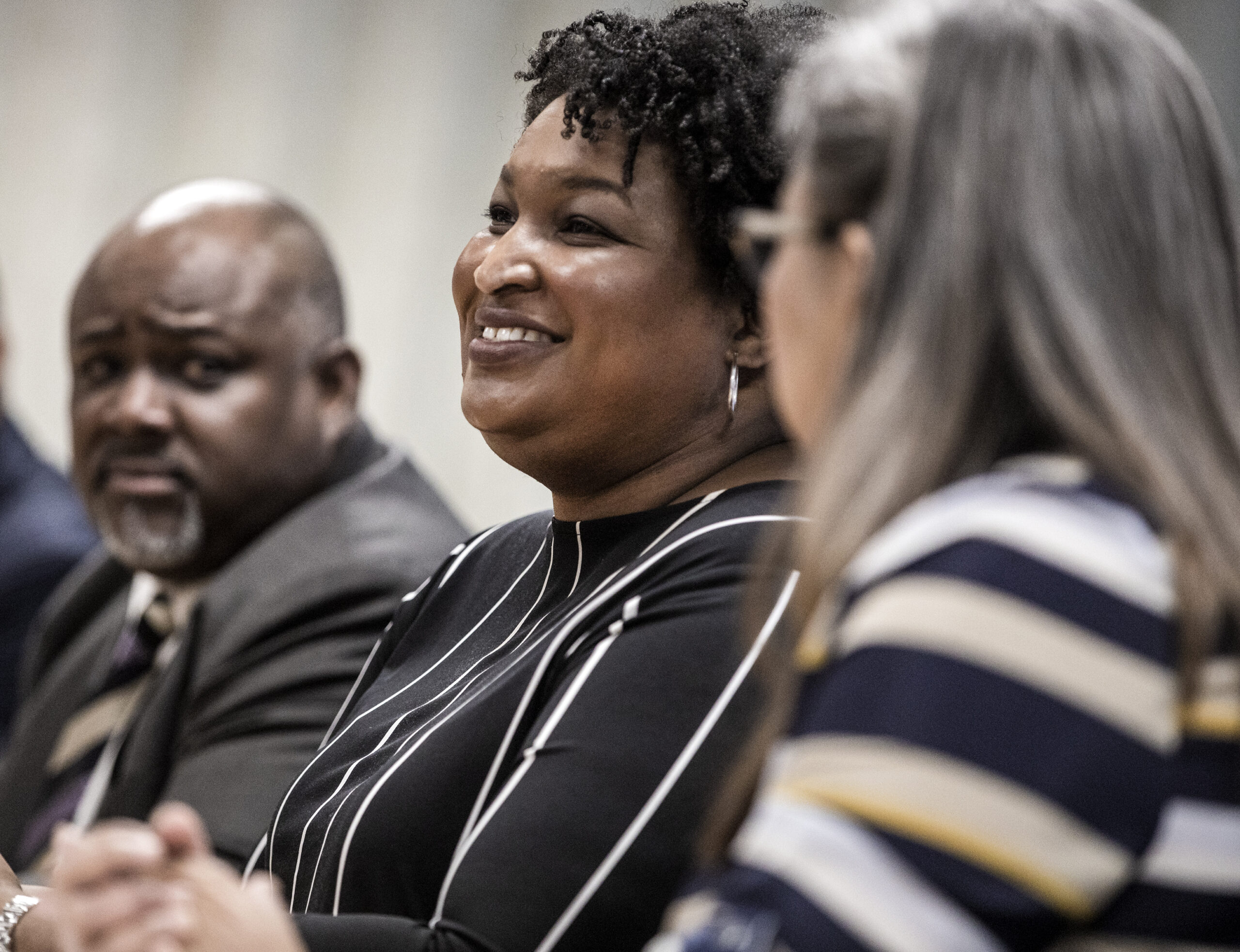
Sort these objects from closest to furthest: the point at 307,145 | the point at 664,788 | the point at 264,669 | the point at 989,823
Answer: the point at 989,823, the point at 664,788, the point at 264,669, the point at 307,145

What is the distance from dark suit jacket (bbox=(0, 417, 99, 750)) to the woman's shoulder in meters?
2.53

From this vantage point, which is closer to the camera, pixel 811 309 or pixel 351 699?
pixel 811 309

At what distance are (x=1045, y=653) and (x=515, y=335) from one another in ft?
2.65

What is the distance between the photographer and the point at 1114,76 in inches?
31.3

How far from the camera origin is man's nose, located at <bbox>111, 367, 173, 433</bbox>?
2.43 metres

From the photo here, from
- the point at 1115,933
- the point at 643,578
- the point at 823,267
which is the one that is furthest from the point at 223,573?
the point at 1115,933

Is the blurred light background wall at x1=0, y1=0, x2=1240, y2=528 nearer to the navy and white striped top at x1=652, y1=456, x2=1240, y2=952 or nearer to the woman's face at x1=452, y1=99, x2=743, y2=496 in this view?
the woman's face at x1=452, y1=99, x2=743, y2=496

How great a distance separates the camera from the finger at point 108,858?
2.60ft

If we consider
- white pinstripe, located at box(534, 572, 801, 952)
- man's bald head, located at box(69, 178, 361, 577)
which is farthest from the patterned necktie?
white pinstripe, located at box(534, 572, 801, 952)

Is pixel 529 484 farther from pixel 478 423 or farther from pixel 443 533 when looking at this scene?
pixel 478 423

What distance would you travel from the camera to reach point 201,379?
8.02ft

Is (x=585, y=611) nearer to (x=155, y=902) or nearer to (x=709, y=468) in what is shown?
(x=709, y=468)

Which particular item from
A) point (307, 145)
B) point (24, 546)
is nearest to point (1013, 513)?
point (24, 546)

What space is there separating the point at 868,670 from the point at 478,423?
0.76 metres
